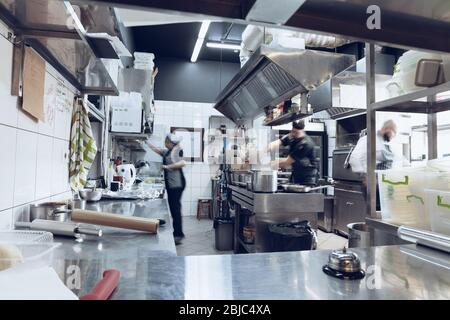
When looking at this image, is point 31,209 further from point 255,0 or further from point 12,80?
point 255,0

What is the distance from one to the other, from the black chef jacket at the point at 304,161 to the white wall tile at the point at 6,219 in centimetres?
306

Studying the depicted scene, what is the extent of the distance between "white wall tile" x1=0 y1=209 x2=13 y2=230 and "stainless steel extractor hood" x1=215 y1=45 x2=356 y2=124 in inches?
82.5

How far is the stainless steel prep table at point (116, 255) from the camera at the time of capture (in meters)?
0.66

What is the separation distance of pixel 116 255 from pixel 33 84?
0.93 m

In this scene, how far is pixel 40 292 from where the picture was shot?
564mm

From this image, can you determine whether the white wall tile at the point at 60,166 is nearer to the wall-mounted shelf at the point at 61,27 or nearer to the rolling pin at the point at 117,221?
the wall-mounted shelf at the point at 61,27

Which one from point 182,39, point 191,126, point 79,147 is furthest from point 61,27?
point 191,126

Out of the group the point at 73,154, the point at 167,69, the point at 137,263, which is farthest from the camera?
the point at 167,69

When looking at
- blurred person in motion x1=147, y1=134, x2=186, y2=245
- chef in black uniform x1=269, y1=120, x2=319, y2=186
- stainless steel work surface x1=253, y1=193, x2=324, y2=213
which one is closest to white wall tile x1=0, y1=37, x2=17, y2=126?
stainless steel work surface x1=253, y1=193, x2=324, y2=213

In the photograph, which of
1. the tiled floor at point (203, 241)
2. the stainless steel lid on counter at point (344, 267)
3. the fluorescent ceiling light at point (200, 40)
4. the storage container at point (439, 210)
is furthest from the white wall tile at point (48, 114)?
the fluorescent ceiling light at point (200, 40)

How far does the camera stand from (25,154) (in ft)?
4.31

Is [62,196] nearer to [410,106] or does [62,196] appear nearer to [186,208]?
[410,106]
